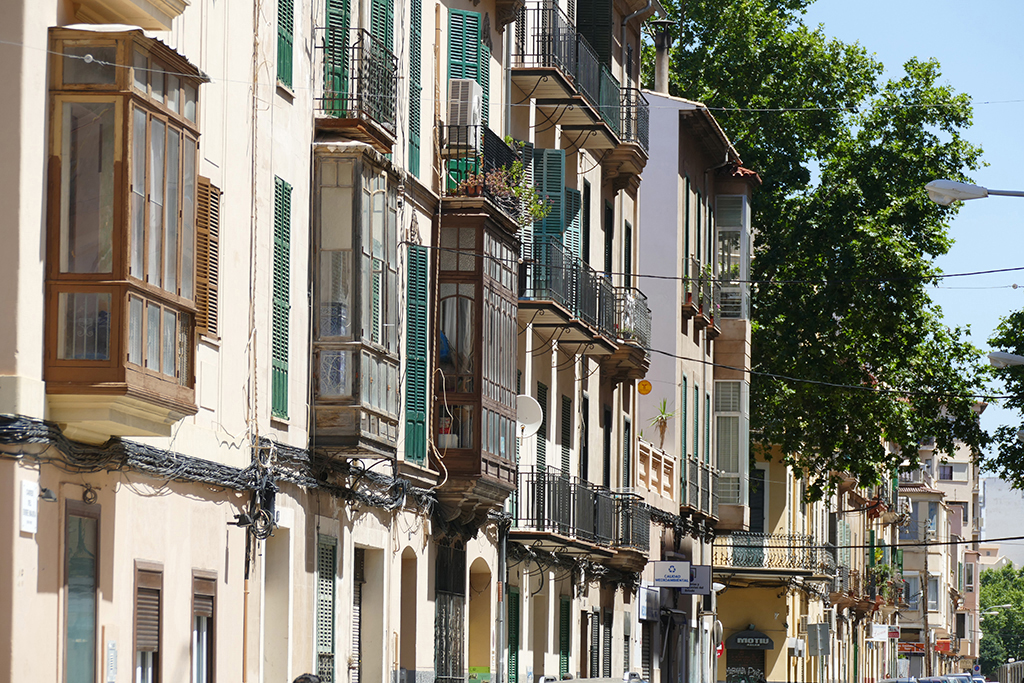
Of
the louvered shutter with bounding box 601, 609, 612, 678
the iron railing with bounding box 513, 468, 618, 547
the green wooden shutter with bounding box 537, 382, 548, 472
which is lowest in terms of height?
the louvered shutter with bounding box 601, 609, 612, 678

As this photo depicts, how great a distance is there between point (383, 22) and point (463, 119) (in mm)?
3355

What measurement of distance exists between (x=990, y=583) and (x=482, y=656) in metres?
138

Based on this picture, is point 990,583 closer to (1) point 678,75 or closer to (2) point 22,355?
(1) point 678,75

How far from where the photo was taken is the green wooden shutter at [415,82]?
2317 cm

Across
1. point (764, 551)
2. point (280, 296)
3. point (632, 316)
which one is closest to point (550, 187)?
point (632, 316)

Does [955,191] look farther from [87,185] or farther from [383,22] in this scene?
[87,185]

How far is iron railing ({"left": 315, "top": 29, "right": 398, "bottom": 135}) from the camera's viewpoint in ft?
66.3

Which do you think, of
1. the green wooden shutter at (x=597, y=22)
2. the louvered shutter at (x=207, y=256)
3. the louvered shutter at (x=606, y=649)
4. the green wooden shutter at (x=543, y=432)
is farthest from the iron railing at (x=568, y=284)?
the louvered shutter at (x=207, y=256)

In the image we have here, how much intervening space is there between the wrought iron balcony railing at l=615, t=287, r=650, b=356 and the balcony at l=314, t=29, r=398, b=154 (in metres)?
13.3

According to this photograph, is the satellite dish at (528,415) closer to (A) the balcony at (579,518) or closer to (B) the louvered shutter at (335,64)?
(A) the balcony at (579,518)

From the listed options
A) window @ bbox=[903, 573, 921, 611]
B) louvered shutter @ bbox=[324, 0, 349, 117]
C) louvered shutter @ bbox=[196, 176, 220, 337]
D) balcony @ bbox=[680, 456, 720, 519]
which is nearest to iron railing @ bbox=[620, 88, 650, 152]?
balcony @ bbox=[680, 456, 720, 519]

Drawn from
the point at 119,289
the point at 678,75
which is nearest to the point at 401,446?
the point at 119,289

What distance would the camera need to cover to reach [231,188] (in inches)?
685

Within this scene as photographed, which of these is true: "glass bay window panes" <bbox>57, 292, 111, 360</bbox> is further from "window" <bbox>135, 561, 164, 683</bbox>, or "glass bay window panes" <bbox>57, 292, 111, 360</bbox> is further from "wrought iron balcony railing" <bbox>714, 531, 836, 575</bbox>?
"wrought iron balcony railing" <bbox>714, 531, 836, 575</bbox>
